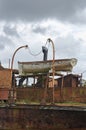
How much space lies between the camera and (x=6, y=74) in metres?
28.5

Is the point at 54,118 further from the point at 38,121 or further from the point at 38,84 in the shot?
the point at 38,84

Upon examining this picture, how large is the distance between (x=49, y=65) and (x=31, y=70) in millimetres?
1721

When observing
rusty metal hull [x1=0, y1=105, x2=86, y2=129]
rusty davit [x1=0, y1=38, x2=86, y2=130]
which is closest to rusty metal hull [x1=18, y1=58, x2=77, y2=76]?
rusty davit [x1=0, y1=38, x2=86, y2=130]

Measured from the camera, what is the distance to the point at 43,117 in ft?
83.5

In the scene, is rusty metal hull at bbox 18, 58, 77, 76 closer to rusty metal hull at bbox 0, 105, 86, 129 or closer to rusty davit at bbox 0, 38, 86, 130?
rusty davit at bbox 0, 38, 86, 130

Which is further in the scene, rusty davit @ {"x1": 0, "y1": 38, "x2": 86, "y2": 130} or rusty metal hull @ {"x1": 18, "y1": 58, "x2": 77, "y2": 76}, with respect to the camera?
rusty metal hull @ {"x1": 18, "y1": 58, "x2": 77, "y2": 76}

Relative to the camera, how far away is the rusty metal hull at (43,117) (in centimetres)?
2533

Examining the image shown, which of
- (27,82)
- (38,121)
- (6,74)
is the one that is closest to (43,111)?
(38,121)

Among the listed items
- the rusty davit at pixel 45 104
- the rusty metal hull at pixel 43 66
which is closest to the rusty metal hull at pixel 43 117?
the rusty davit at pixel 45 104

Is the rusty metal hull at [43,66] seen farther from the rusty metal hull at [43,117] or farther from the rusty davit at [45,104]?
the rusty metal hull at [43,117]

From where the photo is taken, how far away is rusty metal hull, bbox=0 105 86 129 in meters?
25.3

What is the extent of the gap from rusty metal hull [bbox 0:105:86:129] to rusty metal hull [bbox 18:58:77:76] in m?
5.13

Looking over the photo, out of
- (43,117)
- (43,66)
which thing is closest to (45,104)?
(43,117)

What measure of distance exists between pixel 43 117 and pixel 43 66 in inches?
243
